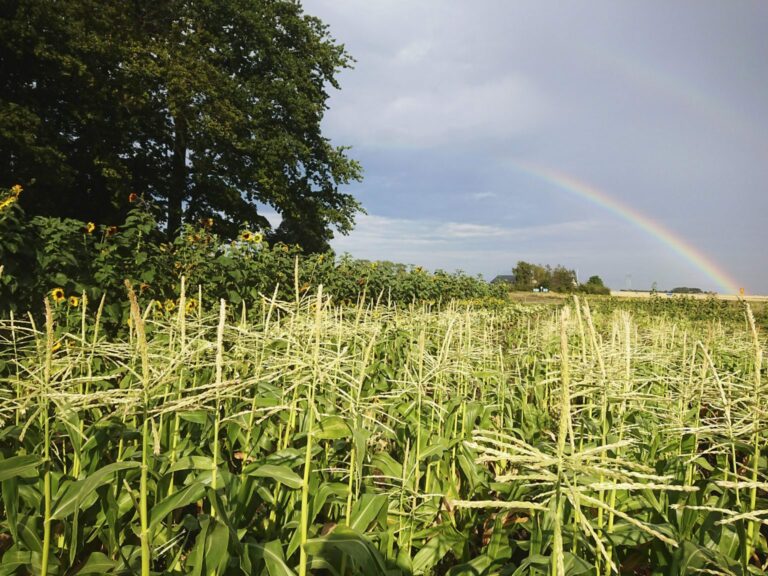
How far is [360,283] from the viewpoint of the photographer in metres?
8.83

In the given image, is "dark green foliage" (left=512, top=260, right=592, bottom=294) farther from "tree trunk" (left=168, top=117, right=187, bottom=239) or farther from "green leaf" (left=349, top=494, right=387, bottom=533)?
"green leaf" (left=349, top=494, right=387, bottom=533)

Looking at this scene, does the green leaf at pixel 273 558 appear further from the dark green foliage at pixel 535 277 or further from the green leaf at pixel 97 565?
the dark green foliage at pixel 535 277

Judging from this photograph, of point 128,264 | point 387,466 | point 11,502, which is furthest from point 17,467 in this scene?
point 128,264

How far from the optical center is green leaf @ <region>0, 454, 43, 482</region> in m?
1.55

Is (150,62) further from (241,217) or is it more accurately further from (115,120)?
(241,217)

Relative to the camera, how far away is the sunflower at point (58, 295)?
158 inches

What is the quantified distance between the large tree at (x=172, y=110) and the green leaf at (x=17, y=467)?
50.3 ft

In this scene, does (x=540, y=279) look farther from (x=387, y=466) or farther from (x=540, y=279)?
(x=387, y=466)

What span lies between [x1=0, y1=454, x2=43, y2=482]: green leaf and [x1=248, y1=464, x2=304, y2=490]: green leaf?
28.2 inches

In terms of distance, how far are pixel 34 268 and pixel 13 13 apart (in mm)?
16624

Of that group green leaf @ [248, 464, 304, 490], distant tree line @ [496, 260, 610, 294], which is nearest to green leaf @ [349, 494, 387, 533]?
green leaf @ [248, 464, 304, 490]

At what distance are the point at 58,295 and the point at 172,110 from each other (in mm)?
14718

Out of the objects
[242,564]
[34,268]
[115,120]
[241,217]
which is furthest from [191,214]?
[242,564]

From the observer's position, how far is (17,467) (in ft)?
5.19
